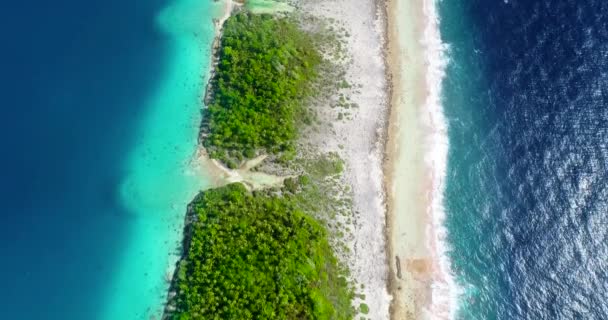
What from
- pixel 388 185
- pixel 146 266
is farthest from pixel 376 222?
pixel 146 266

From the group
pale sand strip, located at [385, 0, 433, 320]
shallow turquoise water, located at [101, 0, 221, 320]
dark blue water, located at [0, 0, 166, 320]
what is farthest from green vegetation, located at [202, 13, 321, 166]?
pale sand strip, located at [385, 0, 433, 320]

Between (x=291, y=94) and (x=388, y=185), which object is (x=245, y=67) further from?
(x=388, y=185)

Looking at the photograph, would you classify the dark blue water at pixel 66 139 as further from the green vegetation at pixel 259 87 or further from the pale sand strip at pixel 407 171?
the pale sand strip at pixel 407 171

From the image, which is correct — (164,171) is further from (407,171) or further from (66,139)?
(407,171)

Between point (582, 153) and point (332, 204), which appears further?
point (582, 153)

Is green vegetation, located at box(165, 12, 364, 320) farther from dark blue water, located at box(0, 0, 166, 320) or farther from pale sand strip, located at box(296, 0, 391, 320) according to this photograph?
dark blue water, located at box(0, 0, 166, 320)

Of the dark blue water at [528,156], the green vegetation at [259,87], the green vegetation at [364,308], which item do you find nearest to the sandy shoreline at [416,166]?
the dark blue water at [528,156]

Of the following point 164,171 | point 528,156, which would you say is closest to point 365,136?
point 528,156
